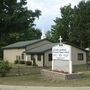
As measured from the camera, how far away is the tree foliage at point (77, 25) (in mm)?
76812

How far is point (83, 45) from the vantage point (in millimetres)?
81938

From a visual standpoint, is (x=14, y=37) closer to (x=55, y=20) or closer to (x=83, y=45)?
(x=55, y=20)

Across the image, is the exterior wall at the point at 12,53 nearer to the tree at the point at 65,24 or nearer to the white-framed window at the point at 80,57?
the white-framed window at the point at 80,57

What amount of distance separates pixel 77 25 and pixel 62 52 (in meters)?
49.6

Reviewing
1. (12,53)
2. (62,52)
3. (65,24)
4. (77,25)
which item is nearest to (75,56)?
(12,53)

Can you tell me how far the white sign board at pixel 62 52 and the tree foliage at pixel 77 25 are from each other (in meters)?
43.9

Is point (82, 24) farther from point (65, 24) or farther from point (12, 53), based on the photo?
point (12, 53)

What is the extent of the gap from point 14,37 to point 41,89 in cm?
7640

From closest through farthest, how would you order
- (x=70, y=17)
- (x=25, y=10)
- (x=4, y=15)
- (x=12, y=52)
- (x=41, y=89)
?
(x=41, y=89)
(x=4, y=15)
(x=25, y=10)
(x=12, y=52)
(x=70, y=17)

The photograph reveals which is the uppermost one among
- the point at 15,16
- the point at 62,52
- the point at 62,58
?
the point at 15,16

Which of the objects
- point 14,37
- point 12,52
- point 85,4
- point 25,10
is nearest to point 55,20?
point 14,37

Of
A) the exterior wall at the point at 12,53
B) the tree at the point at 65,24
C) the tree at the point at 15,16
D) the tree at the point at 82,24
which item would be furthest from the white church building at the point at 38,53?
the tree at the point at 65,24

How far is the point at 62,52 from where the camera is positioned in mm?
29766

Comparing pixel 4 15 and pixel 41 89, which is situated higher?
pixel 4 15
